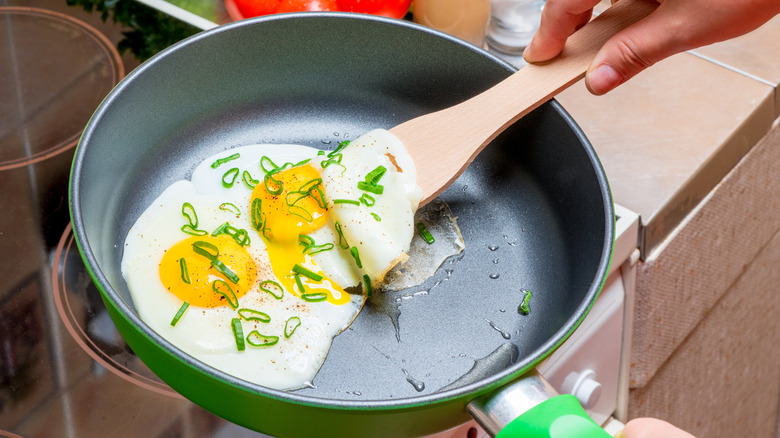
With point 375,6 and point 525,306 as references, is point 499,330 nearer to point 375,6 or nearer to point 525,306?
point 525,306

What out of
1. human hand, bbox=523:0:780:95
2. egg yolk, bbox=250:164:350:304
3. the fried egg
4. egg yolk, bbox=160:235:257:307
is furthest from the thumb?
egg yolk, bbox=160:235:257:307

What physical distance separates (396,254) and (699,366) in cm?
67

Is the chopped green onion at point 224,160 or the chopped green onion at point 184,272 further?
the chopped green onion at point 224,160

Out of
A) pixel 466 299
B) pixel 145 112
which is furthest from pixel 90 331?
pixel 466 299

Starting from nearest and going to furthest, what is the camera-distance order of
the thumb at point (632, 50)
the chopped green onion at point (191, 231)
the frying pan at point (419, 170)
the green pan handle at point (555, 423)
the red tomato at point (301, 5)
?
the green pan handle at point (555, 423)
the frying pan at point (419, 170)
the thumb at point (632, 50)
the chopped green onion at point (191, 231)
the red tomato at point (301, 5)

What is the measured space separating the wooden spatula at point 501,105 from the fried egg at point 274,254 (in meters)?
0.03

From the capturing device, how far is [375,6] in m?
1.12

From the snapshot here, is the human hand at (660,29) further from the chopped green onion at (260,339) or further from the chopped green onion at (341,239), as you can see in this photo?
the chopped green onion at (260,339)

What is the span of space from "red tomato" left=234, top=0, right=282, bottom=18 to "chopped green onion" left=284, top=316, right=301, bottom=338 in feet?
1.63

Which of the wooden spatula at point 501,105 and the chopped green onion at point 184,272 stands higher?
the wooden spatula at point 501,105

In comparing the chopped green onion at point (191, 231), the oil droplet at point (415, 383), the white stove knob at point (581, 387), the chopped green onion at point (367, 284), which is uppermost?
the chopped green onion at point (191, 231)

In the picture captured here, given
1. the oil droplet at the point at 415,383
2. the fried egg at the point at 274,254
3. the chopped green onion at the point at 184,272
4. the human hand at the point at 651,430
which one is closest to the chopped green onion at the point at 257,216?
the fried egg at the point at 274,254

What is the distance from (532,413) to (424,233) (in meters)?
0.37

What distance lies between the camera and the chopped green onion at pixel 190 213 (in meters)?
0.91
